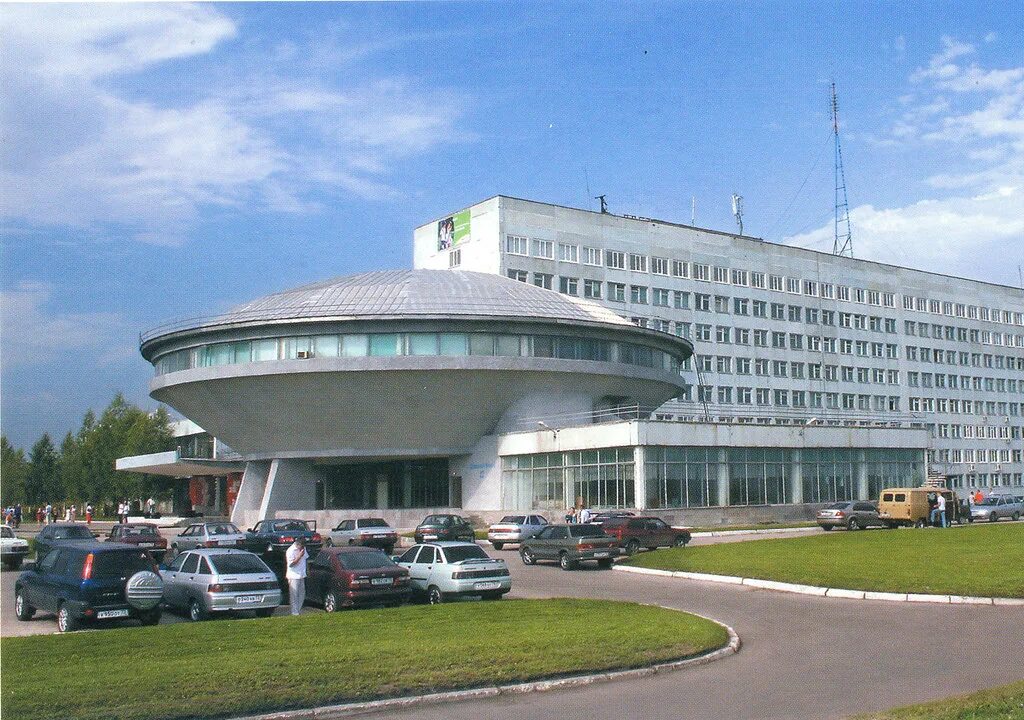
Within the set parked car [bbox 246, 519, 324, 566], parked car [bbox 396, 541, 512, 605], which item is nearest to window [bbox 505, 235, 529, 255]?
parked car [bbox 246, 519, 324, 566]

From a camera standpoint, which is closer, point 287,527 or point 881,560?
point 881,560

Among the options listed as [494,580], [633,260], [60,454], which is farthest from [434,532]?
[60,454]

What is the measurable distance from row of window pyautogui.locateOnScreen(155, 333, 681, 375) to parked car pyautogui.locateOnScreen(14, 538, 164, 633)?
129 ft

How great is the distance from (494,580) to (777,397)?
8247cm

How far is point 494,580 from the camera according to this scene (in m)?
24.5

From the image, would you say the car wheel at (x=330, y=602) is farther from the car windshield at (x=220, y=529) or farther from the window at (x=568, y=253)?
the window at (x=568, y=253)

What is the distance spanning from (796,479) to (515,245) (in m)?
33.7

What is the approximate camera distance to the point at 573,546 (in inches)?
1350

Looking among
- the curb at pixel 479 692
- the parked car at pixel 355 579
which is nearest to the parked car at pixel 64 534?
the parked car at pixel 355 579

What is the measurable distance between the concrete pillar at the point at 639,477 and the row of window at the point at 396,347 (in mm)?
11472

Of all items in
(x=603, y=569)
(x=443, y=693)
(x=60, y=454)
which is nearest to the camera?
(x=443, y=693)

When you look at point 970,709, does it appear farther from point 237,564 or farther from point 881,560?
point 881,560

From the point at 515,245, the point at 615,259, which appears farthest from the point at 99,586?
the point at 615,259

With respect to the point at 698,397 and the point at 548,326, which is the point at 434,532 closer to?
the point at 548,326
